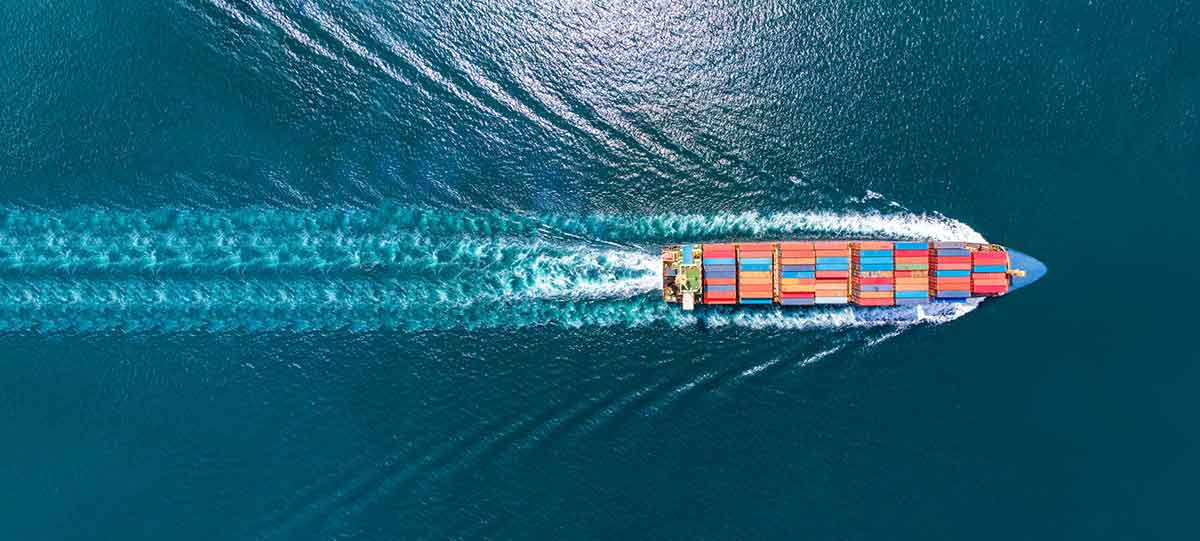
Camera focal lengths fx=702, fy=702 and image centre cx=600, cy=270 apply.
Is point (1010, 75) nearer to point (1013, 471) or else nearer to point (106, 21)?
point (1013, 471)

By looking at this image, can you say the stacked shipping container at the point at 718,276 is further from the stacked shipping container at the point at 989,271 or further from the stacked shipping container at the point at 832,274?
the stacked shipping container at the point at 989,271

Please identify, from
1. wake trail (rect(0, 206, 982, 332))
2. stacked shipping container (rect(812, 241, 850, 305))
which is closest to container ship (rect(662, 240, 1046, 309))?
stacked shipping container (rect(812, 241, 850, 305))

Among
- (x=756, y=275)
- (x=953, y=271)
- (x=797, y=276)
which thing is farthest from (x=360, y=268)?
(x=953, y=271)

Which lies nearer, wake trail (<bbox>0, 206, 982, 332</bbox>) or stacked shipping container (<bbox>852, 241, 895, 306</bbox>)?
stacked shipping container (<bbox>852, 241, 895, 306</bbox>)

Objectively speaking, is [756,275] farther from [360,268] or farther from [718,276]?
[360,268]

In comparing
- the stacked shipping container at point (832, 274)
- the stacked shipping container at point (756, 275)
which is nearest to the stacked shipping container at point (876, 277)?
the stacked shipping container at point (832, 274)

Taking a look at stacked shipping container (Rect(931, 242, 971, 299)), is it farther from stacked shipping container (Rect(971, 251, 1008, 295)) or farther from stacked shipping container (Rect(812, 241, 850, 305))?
stacked shipping container (Rect(812, 241, 850, 305))
